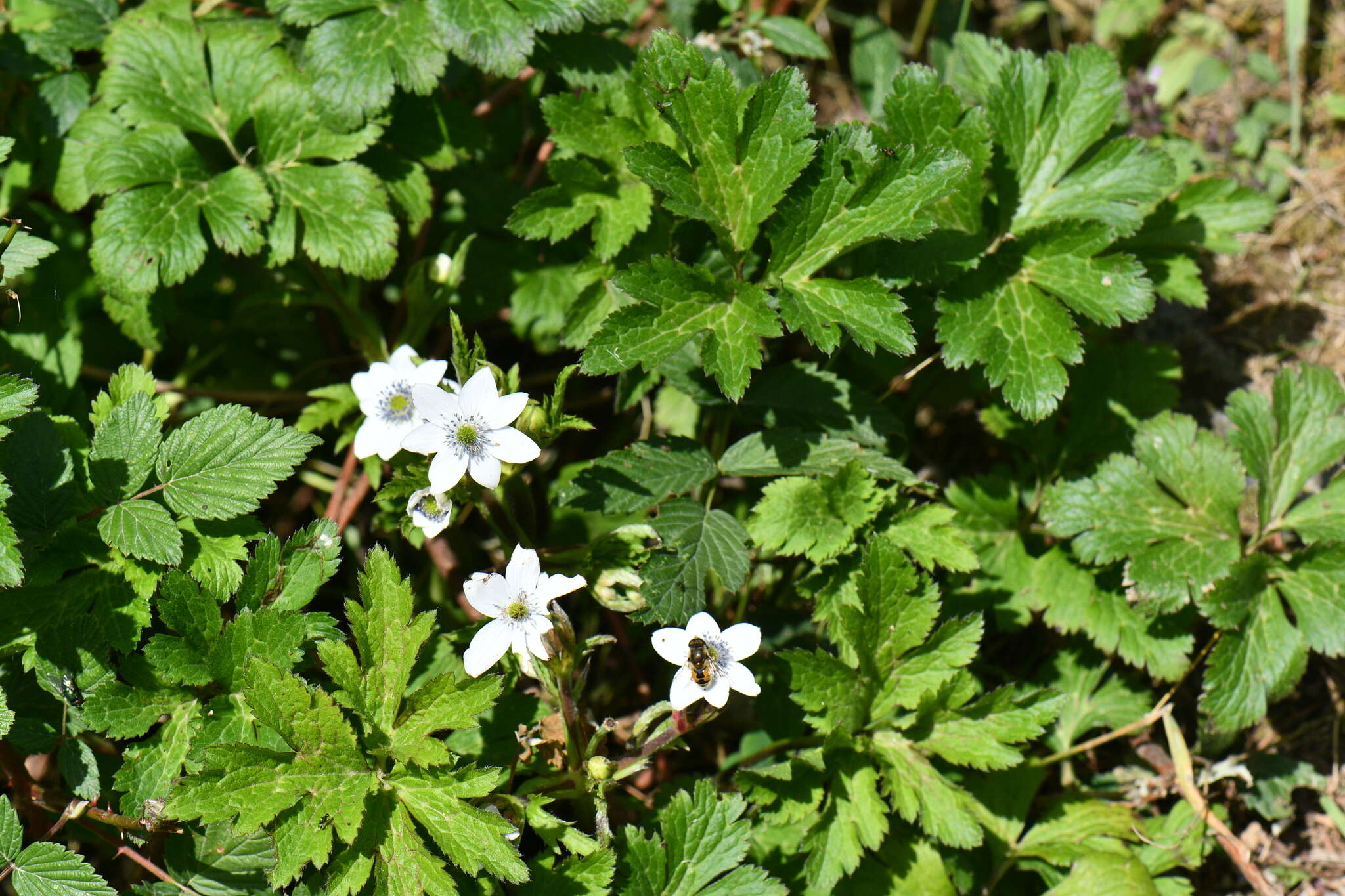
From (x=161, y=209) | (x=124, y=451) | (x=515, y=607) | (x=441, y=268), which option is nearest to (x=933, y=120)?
(x=441, y=268)

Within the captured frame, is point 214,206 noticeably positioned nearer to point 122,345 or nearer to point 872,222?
point 122,345

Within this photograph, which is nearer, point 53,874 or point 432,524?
point 53,874

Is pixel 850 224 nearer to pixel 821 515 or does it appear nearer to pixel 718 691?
pixel 821 515

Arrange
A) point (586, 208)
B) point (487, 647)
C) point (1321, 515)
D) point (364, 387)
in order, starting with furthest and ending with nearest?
point (1321, 515), point (586, 208), point (364, 387), point (487, 647)

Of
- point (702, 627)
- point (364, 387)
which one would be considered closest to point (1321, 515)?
point (702, 627)

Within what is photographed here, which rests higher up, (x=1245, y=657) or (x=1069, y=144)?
(x=1069, y=144)

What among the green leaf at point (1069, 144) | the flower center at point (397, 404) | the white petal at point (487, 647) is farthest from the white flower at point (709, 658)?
the green leaf at point (1069, 144)

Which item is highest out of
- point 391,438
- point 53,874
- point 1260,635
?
point 391,438

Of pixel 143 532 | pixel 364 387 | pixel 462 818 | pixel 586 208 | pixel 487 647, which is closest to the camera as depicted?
pixel 462 818
